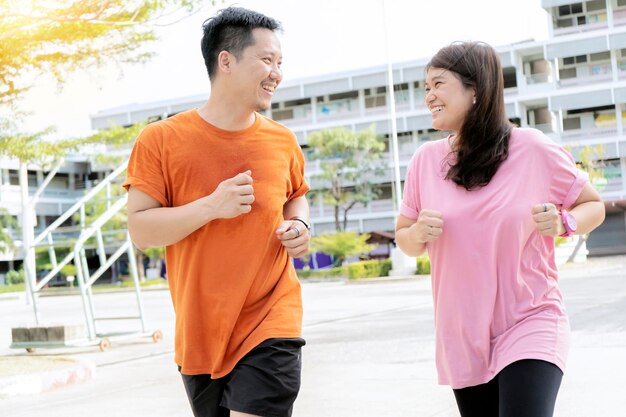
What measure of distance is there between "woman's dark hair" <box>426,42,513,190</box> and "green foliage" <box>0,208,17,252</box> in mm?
53382

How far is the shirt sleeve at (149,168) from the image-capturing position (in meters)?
3.21

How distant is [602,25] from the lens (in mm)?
55219

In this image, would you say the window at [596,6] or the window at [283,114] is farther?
the window at [283,114]

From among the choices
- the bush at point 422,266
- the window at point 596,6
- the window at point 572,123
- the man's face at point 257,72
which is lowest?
the bush at point 422,266

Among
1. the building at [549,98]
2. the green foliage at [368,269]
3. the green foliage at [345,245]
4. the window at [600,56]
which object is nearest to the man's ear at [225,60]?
the green foliage at [368,269]

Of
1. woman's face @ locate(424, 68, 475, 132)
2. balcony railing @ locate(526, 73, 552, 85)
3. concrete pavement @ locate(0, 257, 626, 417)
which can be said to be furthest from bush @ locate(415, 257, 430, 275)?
woman's face @ locate(424, 68, 475, 132)

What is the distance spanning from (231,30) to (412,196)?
2.77 ft

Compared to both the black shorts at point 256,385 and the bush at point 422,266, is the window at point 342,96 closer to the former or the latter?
the bush at point 422,266

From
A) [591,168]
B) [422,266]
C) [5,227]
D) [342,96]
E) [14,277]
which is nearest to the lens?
[422,266]

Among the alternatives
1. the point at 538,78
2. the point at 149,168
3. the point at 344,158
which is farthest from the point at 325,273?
the point at 149,168

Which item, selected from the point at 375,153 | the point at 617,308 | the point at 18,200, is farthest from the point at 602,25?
the point at 617,308

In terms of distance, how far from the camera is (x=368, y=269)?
1531 inches

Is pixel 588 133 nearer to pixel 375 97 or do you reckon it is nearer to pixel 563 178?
pixel 375 97

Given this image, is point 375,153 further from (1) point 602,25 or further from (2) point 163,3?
(2) point 163,3
